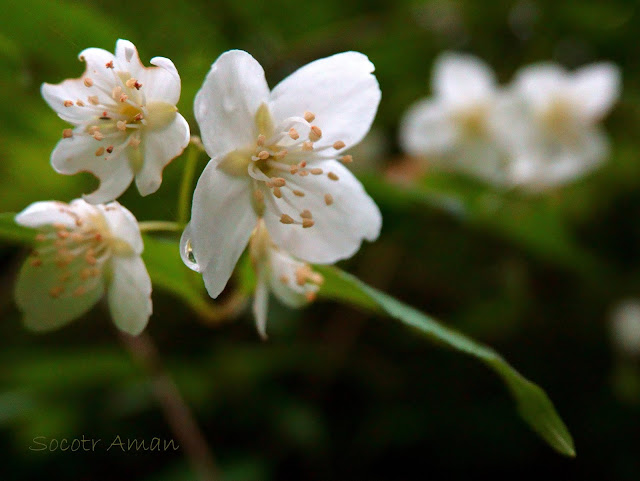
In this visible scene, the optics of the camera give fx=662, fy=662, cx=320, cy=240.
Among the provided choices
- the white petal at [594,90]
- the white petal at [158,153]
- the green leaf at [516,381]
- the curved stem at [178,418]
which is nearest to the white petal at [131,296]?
the white petal at [158,153]

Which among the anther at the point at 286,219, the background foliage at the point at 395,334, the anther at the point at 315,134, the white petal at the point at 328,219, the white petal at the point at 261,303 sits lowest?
the background foliage at the point at 395,334

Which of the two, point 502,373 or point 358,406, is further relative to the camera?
point 358,406

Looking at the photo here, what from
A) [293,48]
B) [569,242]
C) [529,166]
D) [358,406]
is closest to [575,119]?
[529,166]

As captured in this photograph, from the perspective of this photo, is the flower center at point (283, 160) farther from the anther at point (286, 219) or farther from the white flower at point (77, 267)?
the white flower at point (77, 267)

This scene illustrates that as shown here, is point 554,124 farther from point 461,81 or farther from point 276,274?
point 276,274

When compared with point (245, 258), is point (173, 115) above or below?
above

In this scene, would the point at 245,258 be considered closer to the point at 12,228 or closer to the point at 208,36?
the point at 12,228
